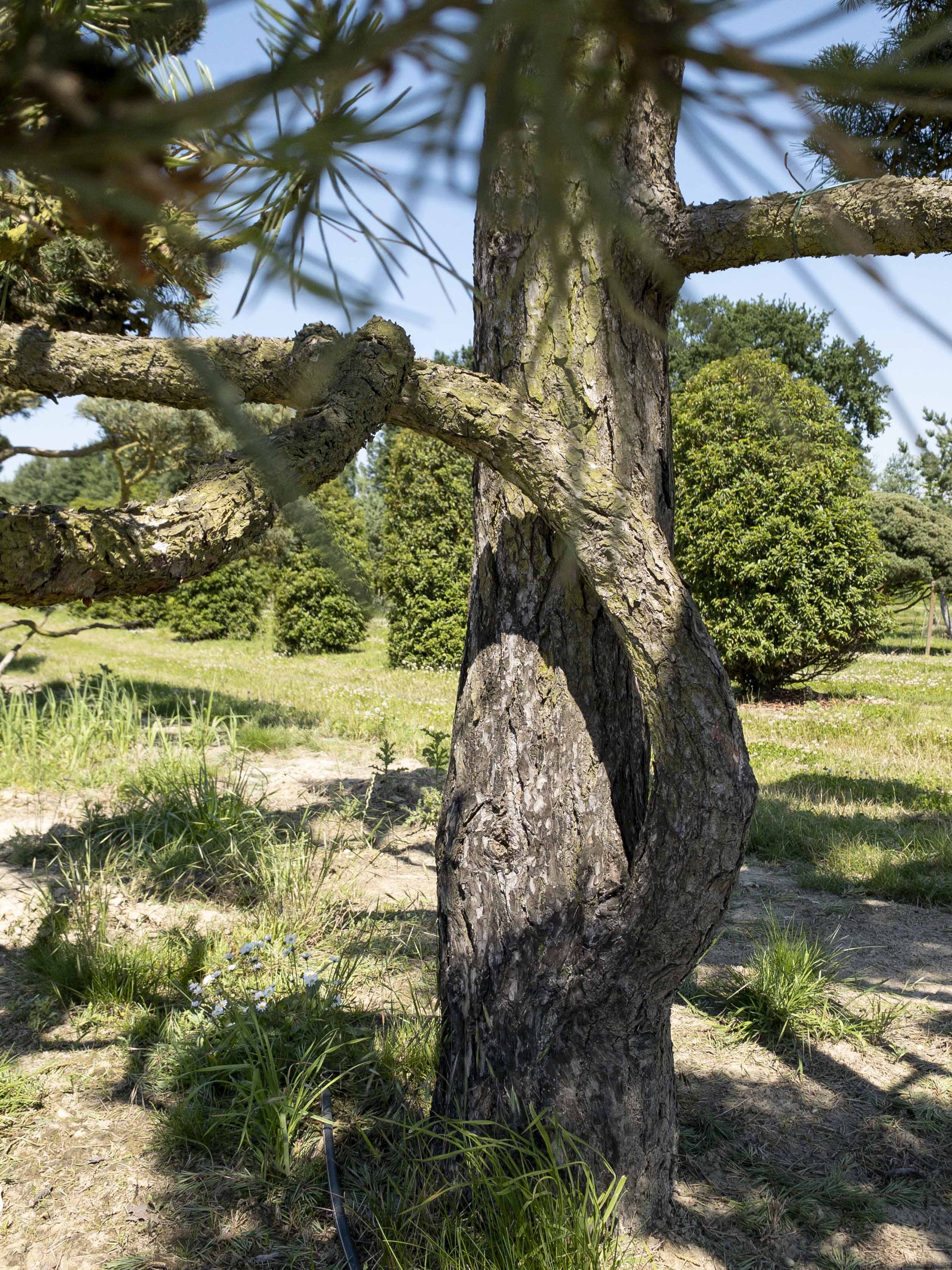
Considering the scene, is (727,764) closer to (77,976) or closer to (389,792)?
(77,976)

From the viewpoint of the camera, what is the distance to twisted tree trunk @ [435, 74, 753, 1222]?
6.55 ft

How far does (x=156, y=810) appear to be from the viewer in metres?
4.23

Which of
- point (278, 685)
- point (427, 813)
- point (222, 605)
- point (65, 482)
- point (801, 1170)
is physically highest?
point (65, 482)

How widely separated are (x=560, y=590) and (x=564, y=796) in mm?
487

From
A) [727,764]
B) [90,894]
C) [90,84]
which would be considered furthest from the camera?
[90,894]

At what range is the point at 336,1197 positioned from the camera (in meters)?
2.02

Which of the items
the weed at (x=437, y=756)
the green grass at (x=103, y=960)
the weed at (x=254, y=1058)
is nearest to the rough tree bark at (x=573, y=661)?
the weed at (x=254, y=1058)

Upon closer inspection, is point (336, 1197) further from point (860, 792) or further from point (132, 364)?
point (860, 792)

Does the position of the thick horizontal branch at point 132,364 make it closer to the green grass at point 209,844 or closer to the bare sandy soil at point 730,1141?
the bare sandy soil at point 730,1141

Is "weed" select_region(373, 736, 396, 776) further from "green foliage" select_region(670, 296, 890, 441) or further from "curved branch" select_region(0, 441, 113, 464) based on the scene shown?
"green foliage" select_region(670, 296, 890, 441)

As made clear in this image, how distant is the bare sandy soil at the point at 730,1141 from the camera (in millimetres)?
2012

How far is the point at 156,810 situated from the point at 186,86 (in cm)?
403

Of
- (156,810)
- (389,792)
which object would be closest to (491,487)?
(156,810)

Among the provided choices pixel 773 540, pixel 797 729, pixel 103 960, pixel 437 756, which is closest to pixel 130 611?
pixel 773 540
